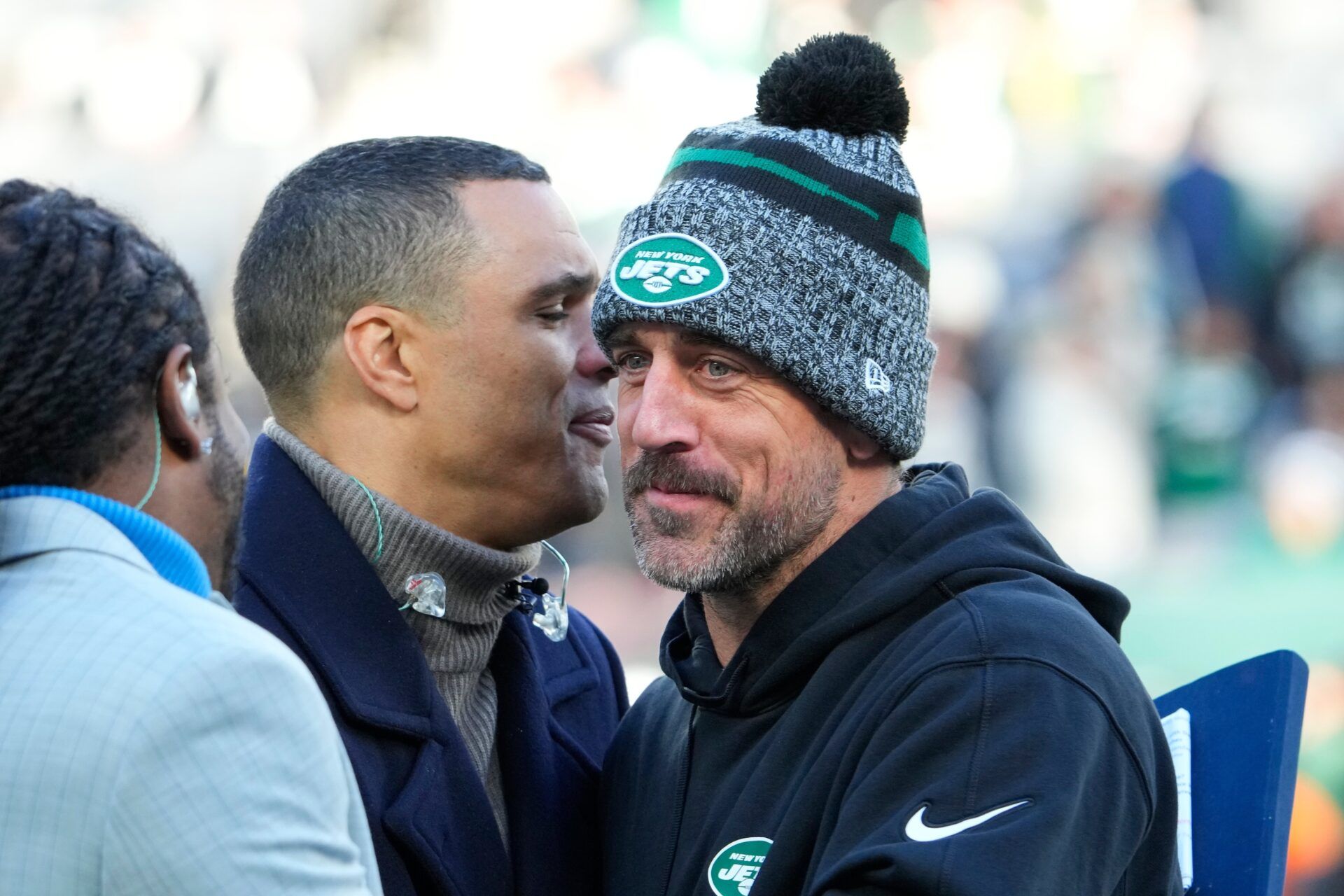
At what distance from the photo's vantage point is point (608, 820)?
2.32 meters

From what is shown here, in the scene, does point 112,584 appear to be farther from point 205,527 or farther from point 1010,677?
point 1010,677

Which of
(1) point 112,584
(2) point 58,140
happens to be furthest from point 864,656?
(2) point 58,140

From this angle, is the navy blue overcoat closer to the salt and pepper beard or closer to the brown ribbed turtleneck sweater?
the brown ribbed turtleneck sweater

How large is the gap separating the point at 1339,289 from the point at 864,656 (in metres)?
5.55

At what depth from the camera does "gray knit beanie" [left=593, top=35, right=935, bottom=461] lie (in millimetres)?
2082

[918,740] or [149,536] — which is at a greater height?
[149,536]

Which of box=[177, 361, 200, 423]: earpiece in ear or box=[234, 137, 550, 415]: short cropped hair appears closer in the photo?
box=[177, 361, 200, 423]: earpiece in ear

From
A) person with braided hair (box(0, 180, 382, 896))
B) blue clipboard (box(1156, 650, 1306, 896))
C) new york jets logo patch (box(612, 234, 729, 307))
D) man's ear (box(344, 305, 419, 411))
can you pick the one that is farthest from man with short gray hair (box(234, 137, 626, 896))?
blue clipboard (box(1156, 650, 1306, 896))

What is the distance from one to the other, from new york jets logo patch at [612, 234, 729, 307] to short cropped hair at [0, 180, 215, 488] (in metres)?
0.79

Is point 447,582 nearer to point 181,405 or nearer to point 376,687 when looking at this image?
point 376,687

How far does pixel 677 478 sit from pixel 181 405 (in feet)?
2.81

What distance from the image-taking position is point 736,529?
7.00 ft

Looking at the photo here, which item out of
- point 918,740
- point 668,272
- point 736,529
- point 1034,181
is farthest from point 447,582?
point 1034,181

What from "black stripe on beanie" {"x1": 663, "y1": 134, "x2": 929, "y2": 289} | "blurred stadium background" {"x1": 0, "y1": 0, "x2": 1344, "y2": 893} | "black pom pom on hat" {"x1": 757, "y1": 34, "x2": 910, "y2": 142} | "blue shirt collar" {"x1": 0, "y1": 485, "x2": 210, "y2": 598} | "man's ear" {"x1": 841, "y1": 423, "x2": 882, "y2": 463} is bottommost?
"blurred stadium background" {"x1": 0, "y1": 0, "x2": 1344, "y2": 893}
